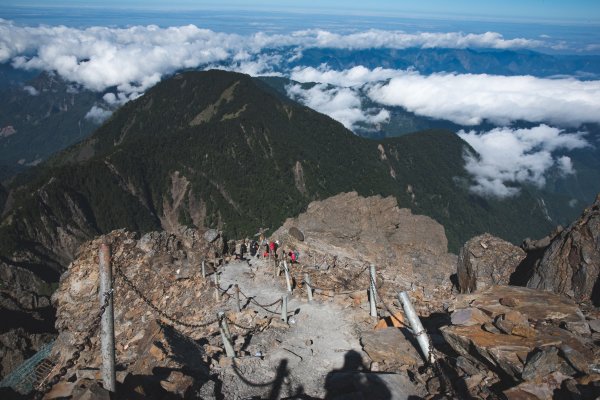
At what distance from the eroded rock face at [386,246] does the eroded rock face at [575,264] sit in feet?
21.0

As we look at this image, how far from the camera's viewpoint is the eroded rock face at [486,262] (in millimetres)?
27000

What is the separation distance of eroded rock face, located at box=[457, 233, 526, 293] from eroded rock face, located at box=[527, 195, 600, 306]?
3.92m

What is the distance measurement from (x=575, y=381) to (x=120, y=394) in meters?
12.3

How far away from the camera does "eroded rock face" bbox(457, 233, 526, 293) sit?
88.6 ft

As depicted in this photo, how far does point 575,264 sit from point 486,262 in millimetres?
6936

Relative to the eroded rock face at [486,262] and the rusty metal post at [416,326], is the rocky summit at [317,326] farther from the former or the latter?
the rusty metal post at [416,326]

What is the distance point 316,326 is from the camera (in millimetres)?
21875

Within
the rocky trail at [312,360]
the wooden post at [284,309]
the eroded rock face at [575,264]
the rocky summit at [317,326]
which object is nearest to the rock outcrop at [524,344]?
the rocky summit at [317,326]

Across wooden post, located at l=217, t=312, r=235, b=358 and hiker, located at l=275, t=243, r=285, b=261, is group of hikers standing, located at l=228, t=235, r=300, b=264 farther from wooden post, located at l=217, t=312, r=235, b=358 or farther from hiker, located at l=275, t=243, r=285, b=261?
wooden post, located at l=217, t=312, r=235, b=358

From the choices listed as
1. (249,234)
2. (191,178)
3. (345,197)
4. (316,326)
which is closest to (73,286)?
(316,326)

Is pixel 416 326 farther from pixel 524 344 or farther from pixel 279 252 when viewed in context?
pixel 279 252

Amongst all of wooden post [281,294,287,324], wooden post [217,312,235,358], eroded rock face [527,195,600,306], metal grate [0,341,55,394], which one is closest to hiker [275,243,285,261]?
wooden post [281,294,287,324]

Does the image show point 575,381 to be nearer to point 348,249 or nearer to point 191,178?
point 348,249

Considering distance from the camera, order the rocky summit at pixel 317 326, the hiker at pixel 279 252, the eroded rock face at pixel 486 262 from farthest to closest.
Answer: the hiker at pixel 279 252 < the eroded rock face at pixel 486 262 < the rocky summit at pixel 317 326
